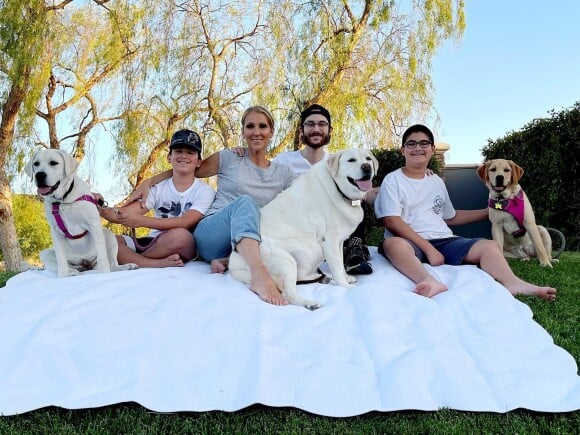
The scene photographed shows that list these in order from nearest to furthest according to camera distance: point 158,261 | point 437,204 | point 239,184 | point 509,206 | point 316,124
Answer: point 158,261
point 239,184
point 437,204
point 316,124
point 509,206

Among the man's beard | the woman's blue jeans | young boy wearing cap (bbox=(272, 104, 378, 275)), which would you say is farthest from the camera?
the man's beard

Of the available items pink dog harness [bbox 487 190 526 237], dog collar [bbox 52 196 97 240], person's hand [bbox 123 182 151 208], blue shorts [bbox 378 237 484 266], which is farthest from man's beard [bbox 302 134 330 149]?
pink dog harness [bbox 487 190 526 237]

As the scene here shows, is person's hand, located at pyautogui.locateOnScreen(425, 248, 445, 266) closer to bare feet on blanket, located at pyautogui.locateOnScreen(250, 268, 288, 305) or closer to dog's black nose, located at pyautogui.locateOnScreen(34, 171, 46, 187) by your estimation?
bare feet on blanket, located at pyautogui.locateOnScreen(250, 268, 288, 305)

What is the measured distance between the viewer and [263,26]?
40.3 feet

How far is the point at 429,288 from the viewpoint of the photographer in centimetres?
Result: 294

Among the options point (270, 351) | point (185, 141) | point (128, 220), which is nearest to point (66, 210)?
point (128, 220)

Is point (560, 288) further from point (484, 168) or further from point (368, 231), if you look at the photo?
point (368, 231)

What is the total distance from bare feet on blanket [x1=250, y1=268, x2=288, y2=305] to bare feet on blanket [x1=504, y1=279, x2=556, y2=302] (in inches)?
64.8

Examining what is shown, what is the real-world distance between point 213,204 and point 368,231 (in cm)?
497

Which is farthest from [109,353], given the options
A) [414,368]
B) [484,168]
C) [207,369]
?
[484,168]

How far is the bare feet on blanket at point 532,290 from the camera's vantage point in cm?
311

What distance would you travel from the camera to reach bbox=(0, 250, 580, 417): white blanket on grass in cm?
186

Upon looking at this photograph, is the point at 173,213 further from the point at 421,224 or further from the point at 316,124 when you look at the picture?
the point at 421,224

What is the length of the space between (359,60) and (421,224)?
868cm
